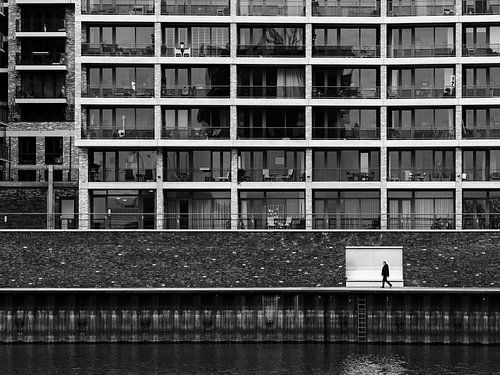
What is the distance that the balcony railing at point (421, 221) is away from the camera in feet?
278

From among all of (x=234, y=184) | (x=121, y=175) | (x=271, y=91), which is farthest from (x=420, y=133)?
(x=121, y=175)

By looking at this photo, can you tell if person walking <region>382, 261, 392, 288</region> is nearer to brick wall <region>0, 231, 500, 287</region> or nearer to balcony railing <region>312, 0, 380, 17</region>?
brick wall <region>0, 231, 500, 287</region>

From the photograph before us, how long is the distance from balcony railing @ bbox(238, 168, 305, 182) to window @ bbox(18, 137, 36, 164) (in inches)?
954

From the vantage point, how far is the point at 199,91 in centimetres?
8838

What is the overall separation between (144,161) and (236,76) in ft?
27.7

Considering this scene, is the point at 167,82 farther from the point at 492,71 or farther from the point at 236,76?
the point at 492,71

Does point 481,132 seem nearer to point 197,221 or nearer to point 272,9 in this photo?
point 272,9

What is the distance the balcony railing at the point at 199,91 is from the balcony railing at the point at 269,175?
540cm

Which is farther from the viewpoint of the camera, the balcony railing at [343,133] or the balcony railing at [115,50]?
Result: the balcony railing at [115,50]

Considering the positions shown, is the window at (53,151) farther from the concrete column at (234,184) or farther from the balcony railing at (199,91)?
the concrete column at (234,184)

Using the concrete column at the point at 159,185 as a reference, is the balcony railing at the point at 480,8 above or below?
above

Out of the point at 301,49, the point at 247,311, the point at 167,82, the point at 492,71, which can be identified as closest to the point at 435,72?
the point at 492,71

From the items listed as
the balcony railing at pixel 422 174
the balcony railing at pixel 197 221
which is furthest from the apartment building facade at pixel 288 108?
the balcony railing at pixel 197 221

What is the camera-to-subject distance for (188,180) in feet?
288
